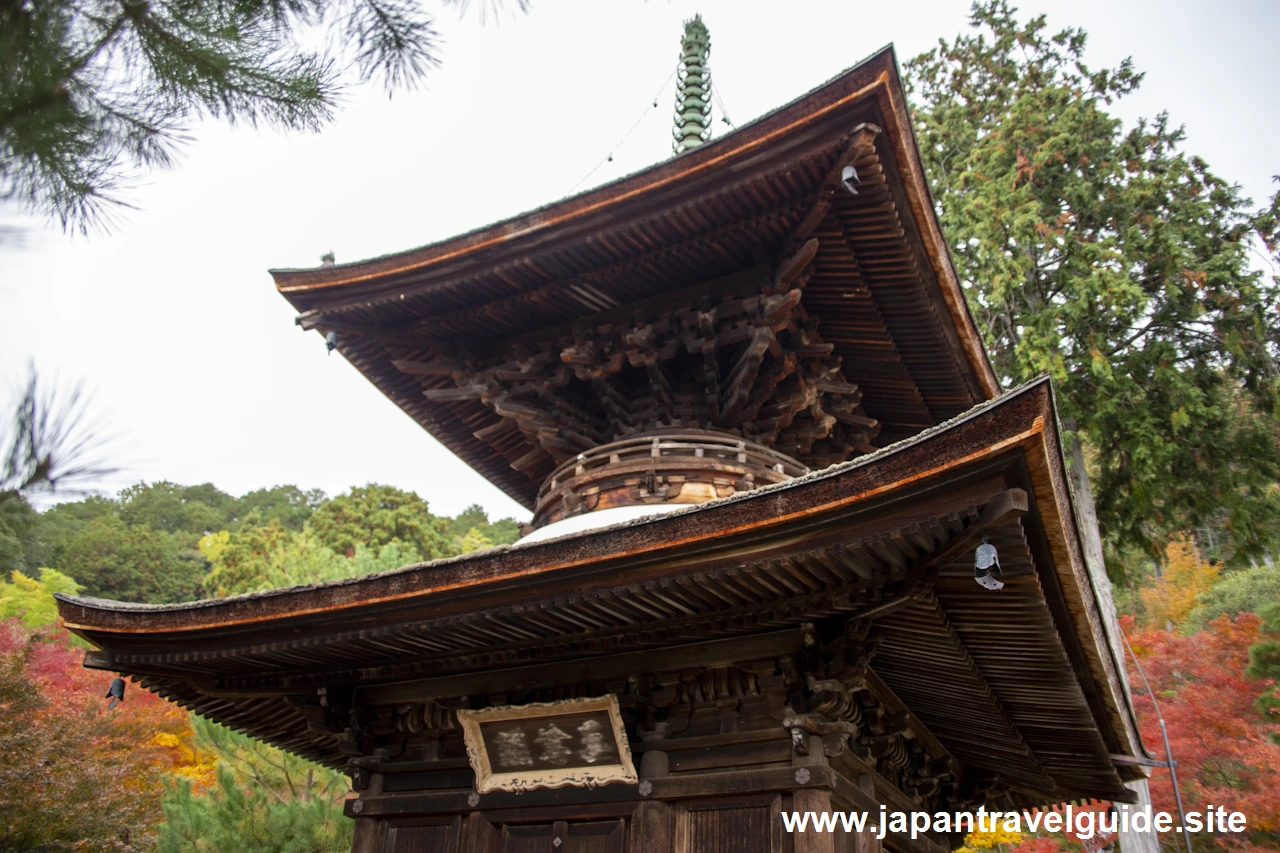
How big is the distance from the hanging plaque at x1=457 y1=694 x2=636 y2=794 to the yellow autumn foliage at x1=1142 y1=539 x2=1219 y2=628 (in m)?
29.3

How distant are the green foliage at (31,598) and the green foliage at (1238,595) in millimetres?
35149

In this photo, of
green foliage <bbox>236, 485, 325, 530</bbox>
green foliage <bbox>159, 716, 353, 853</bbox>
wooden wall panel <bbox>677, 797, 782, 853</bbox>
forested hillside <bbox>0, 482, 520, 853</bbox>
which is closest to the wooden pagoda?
wooden wall panel <bbox>677, 797, 782, 853</bbox>

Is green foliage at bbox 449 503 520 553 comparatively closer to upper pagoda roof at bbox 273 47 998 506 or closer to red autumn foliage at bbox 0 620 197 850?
red autumn foliage at bbox 0 620 197 850

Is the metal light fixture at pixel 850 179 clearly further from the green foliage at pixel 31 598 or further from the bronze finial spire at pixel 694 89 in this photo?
the green foliage at pixel 31 598

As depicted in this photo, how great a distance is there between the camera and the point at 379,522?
38625mm

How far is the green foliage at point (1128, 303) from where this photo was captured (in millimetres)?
16094

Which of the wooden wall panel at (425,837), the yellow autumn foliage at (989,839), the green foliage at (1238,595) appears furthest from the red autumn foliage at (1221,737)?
the wooden wall panel at (425,837)

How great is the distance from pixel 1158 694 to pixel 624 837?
20.4 m

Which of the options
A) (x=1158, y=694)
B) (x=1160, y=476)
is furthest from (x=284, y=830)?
(x=1158, y=694)

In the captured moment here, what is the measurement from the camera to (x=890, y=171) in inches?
270

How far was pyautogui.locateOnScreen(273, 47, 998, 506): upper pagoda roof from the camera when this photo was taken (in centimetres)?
670

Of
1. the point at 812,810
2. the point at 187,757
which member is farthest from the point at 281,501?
the point at 812,810

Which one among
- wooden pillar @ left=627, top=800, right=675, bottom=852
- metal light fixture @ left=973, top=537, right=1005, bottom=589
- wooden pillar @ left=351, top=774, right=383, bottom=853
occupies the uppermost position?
metal light fixture @ left=973, top=537, right=1005, bottom=589

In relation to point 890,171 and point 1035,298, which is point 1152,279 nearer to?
point 1035,298
